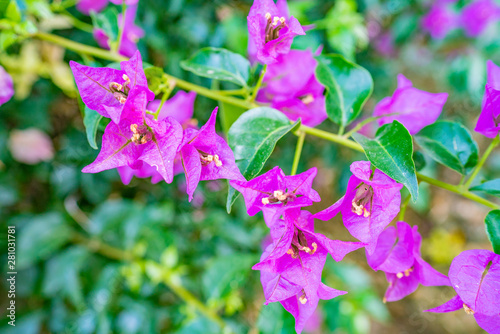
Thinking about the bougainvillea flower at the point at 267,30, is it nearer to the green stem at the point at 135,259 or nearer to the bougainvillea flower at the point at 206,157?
the bougainvillea flower at the point at 206,157

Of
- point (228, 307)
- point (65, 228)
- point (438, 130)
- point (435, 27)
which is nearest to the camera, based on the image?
point (438, 130)

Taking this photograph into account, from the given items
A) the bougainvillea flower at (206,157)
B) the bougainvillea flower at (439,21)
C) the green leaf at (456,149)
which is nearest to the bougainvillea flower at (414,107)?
the green leaf at (456,149)

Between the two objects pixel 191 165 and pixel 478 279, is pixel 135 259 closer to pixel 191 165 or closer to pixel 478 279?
pixel 191 165

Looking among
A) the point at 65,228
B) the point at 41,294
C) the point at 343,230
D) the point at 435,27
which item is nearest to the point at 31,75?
the point at 65,228

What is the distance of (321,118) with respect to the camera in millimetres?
605

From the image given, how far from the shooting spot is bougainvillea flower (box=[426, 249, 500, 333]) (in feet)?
1.38

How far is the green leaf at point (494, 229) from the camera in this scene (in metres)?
0.44

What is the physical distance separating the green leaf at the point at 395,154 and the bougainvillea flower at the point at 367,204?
0.04ft

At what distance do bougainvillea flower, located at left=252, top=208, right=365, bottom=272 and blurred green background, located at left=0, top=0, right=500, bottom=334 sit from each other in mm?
371

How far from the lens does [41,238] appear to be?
3.58 feet

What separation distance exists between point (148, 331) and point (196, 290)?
0.16m

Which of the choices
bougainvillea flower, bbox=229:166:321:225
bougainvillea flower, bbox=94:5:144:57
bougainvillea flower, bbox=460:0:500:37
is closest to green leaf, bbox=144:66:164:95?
bougainvillea flower, bbox=229:166:321:225

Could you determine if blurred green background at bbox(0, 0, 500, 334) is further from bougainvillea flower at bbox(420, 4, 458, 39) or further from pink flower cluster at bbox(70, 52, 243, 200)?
pink flower cluster at bbox(70, 52, 243, 200)

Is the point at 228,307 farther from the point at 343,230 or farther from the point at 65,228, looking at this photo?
the point at 343,230
